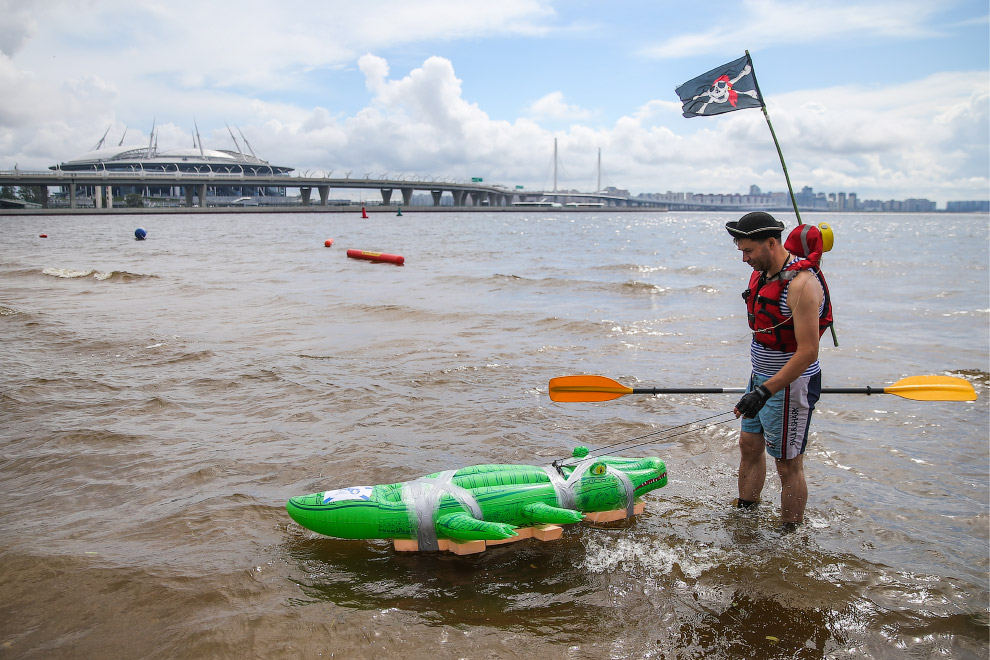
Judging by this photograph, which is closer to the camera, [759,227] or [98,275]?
[759,227]

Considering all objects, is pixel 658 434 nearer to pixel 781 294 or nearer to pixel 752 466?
pixel 752 466

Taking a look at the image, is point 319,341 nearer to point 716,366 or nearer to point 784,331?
point 716,366

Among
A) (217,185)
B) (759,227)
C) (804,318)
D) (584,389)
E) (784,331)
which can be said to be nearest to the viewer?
(804,318)

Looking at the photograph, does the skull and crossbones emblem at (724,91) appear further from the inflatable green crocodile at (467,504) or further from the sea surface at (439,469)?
the inflatable green crocodile at (467,504)

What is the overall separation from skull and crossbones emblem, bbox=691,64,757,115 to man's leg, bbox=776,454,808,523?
10.1 feet

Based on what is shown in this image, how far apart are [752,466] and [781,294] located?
4.65 ft

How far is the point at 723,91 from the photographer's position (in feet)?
19.0

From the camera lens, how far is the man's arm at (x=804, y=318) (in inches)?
162

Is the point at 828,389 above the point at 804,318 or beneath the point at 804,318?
beneath

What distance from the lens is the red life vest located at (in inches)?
168

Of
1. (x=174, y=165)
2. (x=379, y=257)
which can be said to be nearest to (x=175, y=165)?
(x=174, y=165)

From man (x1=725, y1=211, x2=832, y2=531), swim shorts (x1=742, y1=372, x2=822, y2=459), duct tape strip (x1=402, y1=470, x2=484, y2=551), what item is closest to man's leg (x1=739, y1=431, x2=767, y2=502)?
man (x1=725, y1=211, x2=832, y2=531)

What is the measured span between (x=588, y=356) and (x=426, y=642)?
728 cm

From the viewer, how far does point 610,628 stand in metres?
3.77
